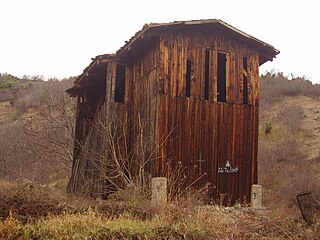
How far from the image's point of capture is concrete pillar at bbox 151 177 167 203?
38.9ft

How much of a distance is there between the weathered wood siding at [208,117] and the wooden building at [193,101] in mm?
33

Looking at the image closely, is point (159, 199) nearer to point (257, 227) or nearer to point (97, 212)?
point (97, 212)

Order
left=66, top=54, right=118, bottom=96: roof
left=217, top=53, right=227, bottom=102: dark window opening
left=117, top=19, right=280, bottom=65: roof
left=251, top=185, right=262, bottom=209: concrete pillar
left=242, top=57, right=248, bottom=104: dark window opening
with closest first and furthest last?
left=117, top=19, right=280, bottom=65: roof → left=251, top=185, right=262, bottom=209: concrete pillar → left=217, top=53, right=227, bottom=102: dark window opening → left=242, top=57, right=248, bottom=104: dark window opening → left=66, top=54, right=118, bottom=96: roof

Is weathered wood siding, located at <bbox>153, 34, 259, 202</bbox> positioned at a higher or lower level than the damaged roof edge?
lower

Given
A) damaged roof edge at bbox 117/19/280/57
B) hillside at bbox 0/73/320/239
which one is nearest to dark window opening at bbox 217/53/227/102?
damaged roof edge at bbox 117/19/280/57

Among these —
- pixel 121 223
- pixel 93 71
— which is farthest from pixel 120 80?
pixel 121 223

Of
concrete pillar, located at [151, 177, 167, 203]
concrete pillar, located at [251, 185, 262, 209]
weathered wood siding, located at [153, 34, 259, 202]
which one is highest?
weathered wood siding, located at [153, 34, 259, 202]

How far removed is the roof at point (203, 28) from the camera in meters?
12.9

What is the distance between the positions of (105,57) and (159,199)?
5957mm

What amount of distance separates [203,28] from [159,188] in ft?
19.2

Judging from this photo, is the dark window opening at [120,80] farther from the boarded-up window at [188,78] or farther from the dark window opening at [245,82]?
the dark window opening at [245,82]

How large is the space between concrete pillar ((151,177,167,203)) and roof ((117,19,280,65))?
15.3ft

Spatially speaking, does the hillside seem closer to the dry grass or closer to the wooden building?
the dry grass

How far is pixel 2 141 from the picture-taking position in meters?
29.5
